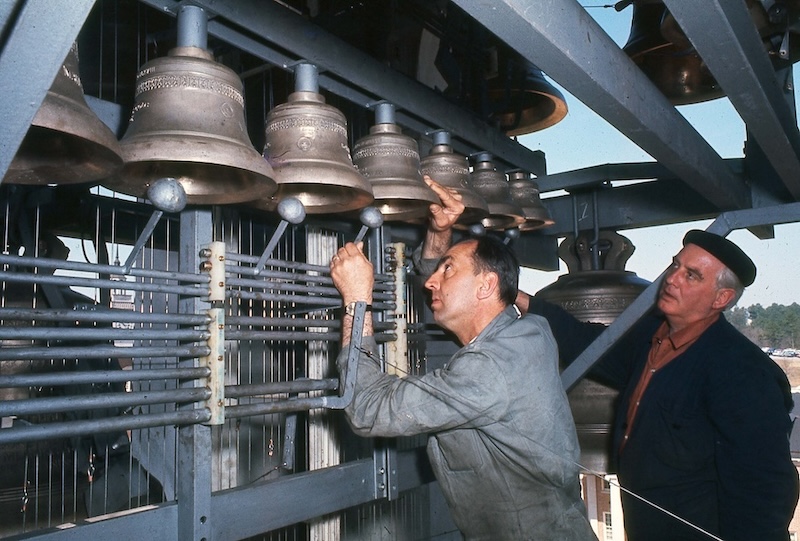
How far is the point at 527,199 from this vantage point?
285 cm

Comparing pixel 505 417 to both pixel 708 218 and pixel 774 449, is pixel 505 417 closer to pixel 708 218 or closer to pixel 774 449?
pixel 774 449

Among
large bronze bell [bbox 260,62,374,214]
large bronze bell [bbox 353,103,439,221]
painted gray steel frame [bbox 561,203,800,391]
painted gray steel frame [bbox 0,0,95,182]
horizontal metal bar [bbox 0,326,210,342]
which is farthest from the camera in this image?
painted gray steel frame [bbox 561,203,800,391]

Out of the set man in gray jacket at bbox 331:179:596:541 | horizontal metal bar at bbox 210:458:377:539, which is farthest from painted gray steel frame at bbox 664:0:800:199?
horizontal metal bar at bbox 210:458:377:539

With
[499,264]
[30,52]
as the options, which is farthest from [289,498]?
[30,52]

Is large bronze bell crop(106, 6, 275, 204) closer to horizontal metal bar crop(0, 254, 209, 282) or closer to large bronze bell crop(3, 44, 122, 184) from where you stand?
large bronze bell crop(3, 44, 122, 184)

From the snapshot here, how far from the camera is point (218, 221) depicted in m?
2.40

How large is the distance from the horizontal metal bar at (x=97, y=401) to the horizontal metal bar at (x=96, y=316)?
16 centimetres

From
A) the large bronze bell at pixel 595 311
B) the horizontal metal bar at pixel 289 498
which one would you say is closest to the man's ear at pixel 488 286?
the horizontal metal bar at pixel 289 498

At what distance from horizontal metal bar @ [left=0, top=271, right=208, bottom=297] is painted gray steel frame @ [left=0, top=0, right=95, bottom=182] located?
Result: 76cm

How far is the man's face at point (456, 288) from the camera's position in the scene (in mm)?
2068

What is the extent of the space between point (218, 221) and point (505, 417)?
4.21 feet

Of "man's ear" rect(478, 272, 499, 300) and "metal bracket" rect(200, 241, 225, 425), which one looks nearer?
"metal bracket" rect(200, 241, 225, 425)

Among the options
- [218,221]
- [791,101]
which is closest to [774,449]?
[791,101]

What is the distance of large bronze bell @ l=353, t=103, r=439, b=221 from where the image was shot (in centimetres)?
191
